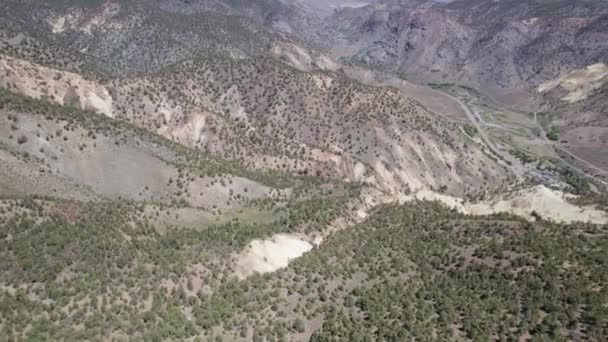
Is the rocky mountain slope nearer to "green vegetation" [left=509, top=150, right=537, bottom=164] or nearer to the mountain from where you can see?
the mountain

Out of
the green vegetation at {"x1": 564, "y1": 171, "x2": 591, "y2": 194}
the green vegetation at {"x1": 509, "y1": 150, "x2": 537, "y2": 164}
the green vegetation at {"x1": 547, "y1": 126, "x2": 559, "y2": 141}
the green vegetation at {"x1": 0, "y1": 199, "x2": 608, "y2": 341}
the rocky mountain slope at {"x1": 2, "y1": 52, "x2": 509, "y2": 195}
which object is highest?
the green vegetation at {"x1": 0, "y1": 199, "x2": 608, "y2": 341}

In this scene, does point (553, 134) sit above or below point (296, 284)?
below

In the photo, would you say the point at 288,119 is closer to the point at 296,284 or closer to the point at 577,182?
the point at 296,284

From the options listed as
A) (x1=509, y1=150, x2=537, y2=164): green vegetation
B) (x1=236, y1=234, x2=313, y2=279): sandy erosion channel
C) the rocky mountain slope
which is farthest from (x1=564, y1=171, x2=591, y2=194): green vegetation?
(x1=236, y1=234, x2=313, y2=279): sandy erosion channel

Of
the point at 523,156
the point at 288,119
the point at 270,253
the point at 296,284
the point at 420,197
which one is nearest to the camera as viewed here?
the point at 296,284

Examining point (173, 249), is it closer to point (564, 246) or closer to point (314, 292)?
point (314, 292)

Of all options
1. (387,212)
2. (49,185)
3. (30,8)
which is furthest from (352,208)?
(30,8)

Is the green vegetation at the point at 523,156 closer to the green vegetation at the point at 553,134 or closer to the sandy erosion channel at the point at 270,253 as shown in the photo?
the green vegetation at the point at 553,134

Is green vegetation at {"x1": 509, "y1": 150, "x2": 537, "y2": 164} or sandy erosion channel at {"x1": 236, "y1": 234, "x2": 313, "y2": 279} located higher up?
sandy erosion channel at {"x1": 236, "y1": 234, "x2": 313, "y2": 279}

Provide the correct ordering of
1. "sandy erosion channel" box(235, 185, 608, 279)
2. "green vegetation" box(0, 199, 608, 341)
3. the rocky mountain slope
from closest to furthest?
"green vegetation" box(0, 199, 608, 341) → "sandy erosion channel" box(235, 185, 608, 279) → the rocky mountain slope

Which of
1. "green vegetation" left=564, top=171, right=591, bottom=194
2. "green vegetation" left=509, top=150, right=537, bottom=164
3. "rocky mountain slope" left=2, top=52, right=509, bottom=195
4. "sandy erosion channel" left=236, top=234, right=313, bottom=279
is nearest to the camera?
"sandy erosion channel" left=236, top=234, right=313, bottom=279

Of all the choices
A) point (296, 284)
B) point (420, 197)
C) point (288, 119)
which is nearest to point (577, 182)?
point (420, 197)
